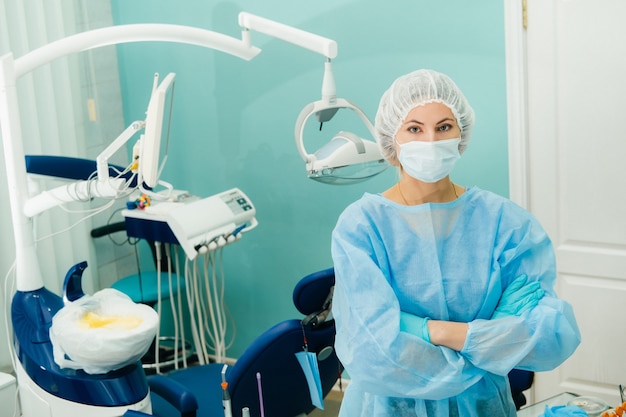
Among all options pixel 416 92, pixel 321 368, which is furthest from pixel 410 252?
pixel 321 368

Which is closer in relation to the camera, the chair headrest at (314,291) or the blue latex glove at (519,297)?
the blue latex glove at (519,297)

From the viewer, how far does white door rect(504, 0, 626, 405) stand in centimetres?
263

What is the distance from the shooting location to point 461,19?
2.82 metres

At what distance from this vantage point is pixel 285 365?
2254 millimetres

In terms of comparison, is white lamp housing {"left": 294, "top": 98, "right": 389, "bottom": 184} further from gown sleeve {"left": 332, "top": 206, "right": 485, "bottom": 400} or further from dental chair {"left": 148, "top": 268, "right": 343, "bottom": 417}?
gown sleeve {"left": 332, "top": 206, "right": 485, "bottom": 400}

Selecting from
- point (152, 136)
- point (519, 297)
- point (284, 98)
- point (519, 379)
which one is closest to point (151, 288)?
point (284, 98)

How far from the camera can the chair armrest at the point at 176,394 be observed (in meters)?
2.27

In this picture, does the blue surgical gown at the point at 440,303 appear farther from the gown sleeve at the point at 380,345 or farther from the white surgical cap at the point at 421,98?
the white surgical cap at the point at 421,98

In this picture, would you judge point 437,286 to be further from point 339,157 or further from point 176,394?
point 176,394

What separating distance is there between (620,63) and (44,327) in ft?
6.66

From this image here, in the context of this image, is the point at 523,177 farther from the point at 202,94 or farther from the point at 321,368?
the point at 202,94

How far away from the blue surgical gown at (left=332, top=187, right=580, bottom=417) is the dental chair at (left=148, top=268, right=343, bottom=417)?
0.42 m

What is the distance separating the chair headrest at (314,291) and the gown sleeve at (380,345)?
49 cm

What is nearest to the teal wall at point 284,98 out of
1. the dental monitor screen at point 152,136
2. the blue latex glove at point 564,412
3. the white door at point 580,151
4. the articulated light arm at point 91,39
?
the white door at point 580,151
